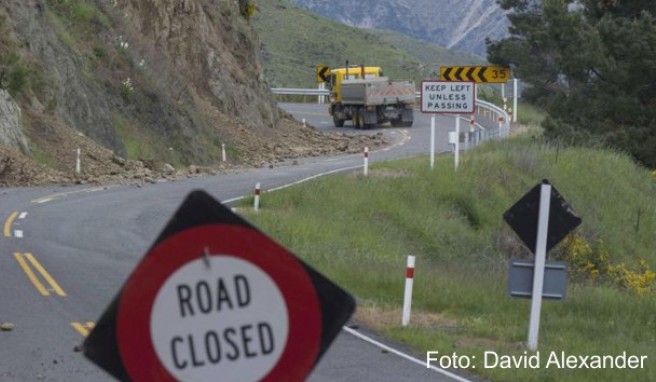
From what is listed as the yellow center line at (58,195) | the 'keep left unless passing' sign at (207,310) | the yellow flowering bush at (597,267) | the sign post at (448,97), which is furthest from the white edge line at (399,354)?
the yellow center line at (58,195)

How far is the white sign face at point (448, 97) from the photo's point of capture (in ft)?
91.0

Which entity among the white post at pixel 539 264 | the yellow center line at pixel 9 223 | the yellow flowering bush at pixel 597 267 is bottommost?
the yellow flowering bush at pixel 597 267

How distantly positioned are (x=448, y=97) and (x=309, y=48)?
3044 inches

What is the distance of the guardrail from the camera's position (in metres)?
44.5

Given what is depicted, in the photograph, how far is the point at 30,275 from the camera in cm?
1677

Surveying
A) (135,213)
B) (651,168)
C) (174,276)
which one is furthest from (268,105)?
(174,276)

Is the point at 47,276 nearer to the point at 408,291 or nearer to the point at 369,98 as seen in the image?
the point at 408,291

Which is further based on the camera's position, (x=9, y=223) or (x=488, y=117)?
(x=488, y=117)

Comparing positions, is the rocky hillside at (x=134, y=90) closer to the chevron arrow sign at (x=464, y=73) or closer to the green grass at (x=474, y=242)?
the chevron arrow sign at (x=464, y=73)

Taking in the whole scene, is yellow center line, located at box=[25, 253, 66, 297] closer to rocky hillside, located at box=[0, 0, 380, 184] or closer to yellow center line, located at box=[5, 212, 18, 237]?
yellow center line, located at box=[5, 212, 18, 237]

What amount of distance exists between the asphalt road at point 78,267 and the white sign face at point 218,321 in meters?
6.57

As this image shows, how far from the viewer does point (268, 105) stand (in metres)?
52.0

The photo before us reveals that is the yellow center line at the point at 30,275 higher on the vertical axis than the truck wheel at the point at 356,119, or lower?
higher

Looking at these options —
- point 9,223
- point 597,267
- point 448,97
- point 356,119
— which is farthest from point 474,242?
point 356,119
